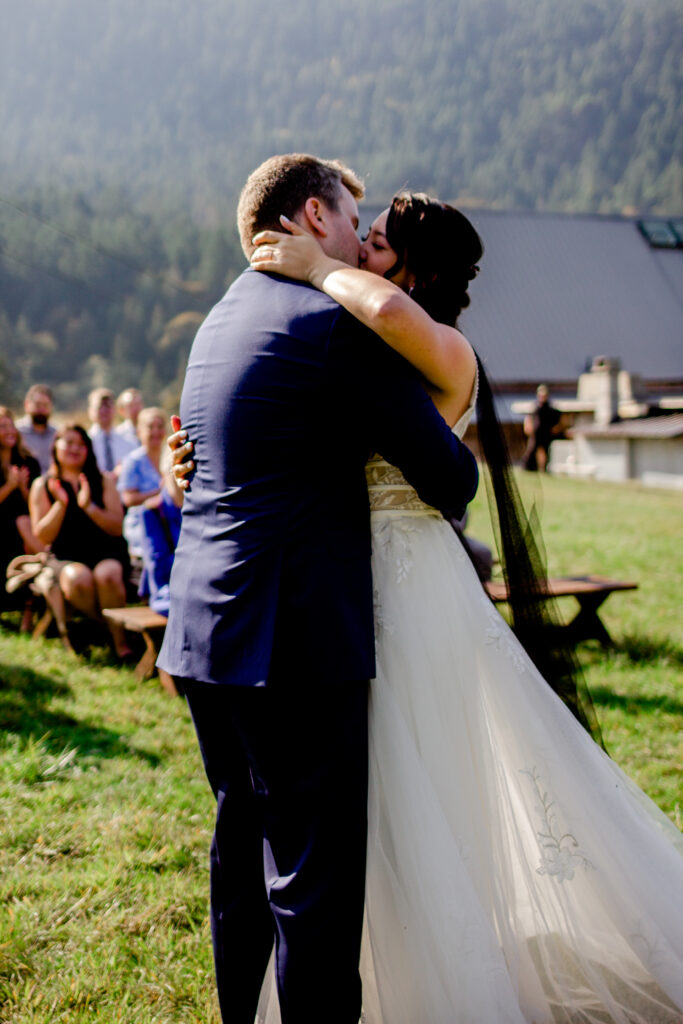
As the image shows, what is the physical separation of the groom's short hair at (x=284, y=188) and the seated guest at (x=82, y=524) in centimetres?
506

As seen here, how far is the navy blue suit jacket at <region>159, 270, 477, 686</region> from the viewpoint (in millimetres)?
1945

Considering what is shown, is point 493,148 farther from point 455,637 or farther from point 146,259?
point 455,637

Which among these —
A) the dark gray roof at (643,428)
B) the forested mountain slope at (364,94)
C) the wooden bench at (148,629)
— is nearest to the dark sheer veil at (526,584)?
the wooden bench at (148,629)

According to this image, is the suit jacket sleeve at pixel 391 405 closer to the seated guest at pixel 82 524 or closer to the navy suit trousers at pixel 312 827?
the navy suit trousers at pixel 312 827

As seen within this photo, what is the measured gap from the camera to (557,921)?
2.26 meters

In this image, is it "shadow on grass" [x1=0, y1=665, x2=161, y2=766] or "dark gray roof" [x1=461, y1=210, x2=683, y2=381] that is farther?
"dark gray roof" [x1=461, y1=210, x2=683, y2=381]

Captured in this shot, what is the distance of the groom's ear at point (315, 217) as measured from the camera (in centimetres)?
215

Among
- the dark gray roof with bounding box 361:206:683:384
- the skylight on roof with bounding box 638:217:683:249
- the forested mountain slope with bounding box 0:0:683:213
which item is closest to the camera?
the dark gray roof with bounding box 361:206:683:384

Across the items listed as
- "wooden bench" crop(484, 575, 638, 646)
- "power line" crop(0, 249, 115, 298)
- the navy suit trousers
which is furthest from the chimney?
"power line" crop(0, 249, 115, 298)

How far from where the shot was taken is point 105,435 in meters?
10.0

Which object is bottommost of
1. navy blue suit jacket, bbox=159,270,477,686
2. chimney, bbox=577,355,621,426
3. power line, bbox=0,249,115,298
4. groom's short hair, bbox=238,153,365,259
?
navy blue suit jacket, bbox=159,270,477,686

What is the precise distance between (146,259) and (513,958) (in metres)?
91.4

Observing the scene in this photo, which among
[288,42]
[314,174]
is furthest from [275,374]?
[288,42]

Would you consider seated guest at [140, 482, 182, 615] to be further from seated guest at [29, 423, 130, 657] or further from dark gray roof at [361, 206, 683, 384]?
dark gray roof at [361, 206, 683, 384]
